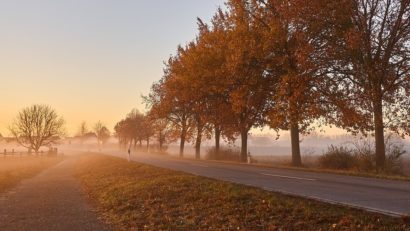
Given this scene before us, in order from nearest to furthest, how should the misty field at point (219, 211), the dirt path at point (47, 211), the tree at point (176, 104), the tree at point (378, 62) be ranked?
the misty field at point (219, 211) → the dirt path at point (47, 211) → the tree at point (378, 62) → the tree at point (176, 104)

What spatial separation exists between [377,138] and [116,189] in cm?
1463

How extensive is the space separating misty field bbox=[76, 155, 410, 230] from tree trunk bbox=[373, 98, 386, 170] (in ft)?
37.3

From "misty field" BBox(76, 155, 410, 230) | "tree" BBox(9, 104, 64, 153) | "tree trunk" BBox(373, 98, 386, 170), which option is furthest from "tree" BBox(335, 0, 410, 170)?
"tree" BBox(9, 104, 64, 153)

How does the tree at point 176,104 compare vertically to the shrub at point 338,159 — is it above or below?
above

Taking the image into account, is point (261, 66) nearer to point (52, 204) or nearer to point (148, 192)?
point (148, 192)

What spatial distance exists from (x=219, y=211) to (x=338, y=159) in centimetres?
1640

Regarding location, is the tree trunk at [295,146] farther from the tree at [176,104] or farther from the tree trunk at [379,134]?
the tree at [176,104]

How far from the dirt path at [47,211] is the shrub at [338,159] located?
50.0ft

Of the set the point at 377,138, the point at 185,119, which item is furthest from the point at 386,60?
the point at 185,119

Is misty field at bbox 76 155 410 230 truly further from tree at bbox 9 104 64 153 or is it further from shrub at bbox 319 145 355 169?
tree at bbox 9 104 64 153

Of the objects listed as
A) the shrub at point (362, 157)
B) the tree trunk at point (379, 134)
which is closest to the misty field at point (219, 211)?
the tree trunk at point (379, 134)

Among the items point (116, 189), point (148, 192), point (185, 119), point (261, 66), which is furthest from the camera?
point (185, 119)

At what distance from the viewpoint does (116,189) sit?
62.8ft

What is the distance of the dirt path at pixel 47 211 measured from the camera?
40.3 ft
